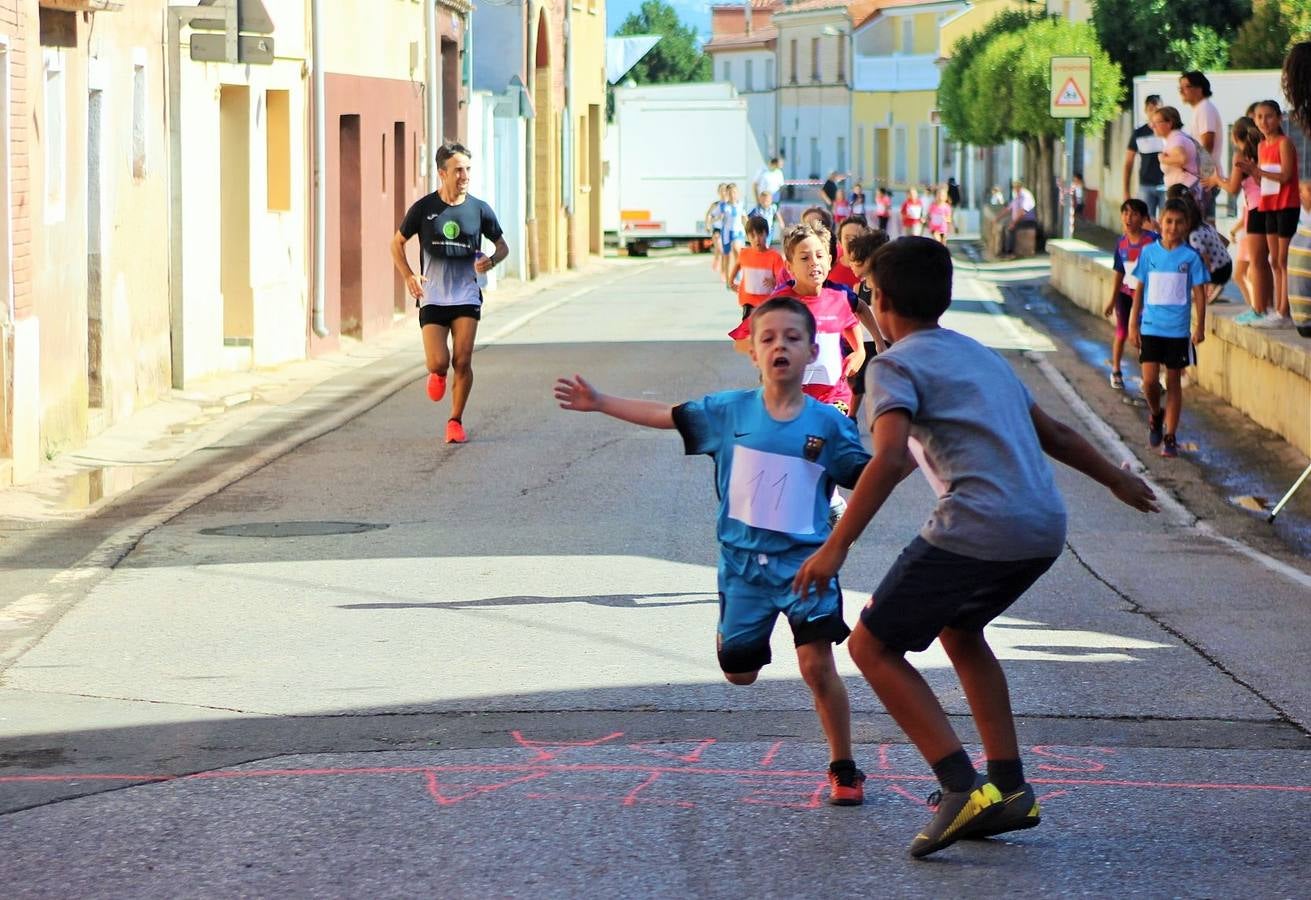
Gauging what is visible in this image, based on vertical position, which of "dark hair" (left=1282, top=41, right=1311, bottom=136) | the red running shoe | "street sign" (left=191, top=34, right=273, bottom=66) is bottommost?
the red running shoe

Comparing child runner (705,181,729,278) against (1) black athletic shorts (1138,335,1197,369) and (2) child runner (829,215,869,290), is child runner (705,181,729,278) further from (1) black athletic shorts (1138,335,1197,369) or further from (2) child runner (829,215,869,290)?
(2) child runner (829,215,869,290)

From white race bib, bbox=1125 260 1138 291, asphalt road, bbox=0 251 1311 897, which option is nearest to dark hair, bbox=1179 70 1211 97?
white race bib, bbox=1125 260 1138 291

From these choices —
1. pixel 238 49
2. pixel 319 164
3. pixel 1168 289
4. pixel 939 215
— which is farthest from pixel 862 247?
pixel 939 215

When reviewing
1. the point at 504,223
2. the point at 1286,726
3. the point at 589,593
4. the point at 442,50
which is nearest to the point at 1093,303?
the point at 442,50

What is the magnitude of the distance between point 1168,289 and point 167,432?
7.02 metres

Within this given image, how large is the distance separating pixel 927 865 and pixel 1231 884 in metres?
0.67

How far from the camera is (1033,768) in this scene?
628cm

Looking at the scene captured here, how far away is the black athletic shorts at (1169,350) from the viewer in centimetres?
1424

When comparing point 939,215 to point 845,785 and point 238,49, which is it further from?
point 845,785

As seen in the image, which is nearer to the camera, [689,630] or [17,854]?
[17,854]

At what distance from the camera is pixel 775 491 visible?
5.77 metres

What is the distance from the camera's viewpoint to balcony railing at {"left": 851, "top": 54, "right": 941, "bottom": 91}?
9050 centimetres

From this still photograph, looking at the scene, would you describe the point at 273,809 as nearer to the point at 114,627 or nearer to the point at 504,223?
the point at 114,627

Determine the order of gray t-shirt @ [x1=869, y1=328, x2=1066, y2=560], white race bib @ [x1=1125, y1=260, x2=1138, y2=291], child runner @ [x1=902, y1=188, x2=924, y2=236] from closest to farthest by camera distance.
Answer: gray t-shirt @ [x1=869, y1=328, x2=1066, y2=560], white race bib @ [x1=1125, y1=260, x2=1138, y2=291], child runner @ [x1=902, y1=188, x2=924, y2=236]
